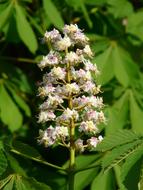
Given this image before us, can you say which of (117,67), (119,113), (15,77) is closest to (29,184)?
(119,113)

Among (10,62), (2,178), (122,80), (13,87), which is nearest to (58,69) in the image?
(2,178)

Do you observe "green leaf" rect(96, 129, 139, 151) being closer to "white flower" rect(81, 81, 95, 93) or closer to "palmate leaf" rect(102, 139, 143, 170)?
"palmate leaf" rect(102, 139, 143, 170)

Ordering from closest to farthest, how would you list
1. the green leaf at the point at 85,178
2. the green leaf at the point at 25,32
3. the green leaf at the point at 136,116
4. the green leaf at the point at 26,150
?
1. the green leaf at the point at 26,150
2. the green leaf at the point at 85,178
3. the green leaf at the point at 25,32
4. the green leaf at the point at 136,116

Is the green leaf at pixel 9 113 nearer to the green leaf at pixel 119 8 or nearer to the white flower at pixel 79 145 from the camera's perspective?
the green leaf at pixel 119 8

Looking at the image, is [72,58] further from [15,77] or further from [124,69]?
[15,77]

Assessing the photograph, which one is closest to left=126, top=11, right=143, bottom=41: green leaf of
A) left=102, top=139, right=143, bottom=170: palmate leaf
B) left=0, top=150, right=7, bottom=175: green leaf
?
left=102, top=139, right=143, bottom=170: palmate leaf

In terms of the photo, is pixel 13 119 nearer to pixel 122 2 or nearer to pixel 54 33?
pixel 122 2

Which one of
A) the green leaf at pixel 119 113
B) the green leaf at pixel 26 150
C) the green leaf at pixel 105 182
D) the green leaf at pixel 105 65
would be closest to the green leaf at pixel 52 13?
the green leaf at pixel 105 65
